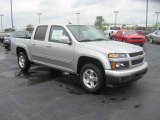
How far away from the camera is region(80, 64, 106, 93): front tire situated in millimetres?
5945

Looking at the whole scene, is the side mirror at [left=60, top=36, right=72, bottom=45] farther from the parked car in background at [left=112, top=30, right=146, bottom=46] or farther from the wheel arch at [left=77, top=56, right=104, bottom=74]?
the parked car in background at [left=112, top=30, right=146, bottom=46]

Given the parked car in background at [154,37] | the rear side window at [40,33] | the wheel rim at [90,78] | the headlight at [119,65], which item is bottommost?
the wheel rim at [90,78]

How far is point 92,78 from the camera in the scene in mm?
6188

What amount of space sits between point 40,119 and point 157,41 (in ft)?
70.9

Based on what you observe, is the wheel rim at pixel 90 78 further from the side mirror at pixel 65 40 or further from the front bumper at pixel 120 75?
the side mirror at pixel 65 40

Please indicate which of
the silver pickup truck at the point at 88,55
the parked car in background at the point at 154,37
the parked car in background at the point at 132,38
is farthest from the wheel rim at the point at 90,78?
the parked car in background at the point at 154,37

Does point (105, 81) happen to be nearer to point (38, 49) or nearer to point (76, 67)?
point (76, 67)

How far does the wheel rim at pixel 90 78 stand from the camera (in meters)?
6.15

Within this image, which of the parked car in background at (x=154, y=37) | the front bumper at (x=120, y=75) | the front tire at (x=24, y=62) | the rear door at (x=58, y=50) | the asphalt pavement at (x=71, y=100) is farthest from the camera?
the parked car in background at (x=154, y=37)

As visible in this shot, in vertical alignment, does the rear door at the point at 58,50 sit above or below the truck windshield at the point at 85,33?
below

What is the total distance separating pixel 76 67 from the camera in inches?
257

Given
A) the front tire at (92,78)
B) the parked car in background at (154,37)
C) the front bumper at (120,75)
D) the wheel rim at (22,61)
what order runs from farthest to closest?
the parked car in background at (154,37), the wheel rim at (22,61), the front tire at (92,78), the front bumper at (120,75)

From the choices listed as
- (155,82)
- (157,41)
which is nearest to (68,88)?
(155,82)

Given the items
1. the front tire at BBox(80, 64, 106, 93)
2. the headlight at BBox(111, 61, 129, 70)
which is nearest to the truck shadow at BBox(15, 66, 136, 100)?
the front tire at BBox(80, 64, 106, 93)
